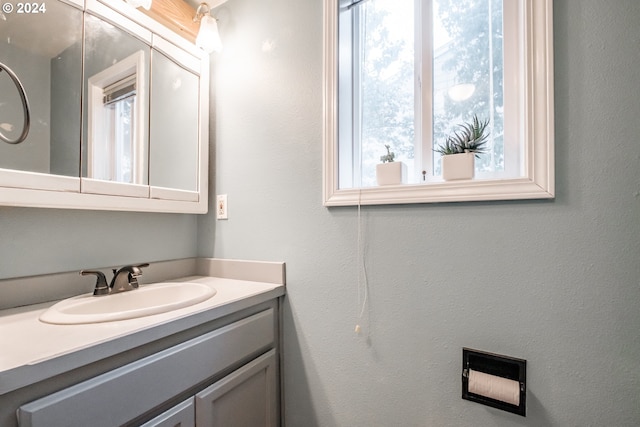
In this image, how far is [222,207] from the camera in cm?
140

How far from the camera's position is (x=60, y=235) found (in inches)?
39.3

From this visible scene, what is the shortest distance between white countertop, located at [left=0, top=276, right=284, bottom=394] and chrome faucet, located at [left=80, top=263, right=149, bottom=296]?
139 mm

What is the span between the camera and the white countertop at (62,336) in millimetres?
541

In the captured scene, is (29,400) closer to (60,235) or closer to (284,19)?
(60,235)

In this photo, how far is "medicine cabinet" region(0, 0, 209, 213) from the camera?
86 cm

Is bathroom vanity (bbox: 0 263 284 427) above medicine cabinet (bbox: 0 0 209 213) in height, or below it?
below

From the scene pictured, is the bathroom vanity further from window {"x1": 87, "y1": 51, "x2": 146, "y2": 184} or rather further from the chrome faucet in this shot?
window {"x1": 87, "y1": 51, "x2": 146, "y2": 184}

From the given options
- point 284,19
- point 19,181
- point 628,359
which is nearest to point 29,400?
point 19,181

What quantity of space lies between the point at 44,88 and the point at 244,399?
1.21 meters

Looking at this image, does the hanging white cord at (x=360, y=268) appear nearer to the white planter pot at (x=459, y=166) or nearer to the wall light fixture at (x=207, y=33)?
the white planter pot at (x=459, y=166)

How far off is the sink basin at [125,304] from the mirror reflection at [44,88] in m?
0.42

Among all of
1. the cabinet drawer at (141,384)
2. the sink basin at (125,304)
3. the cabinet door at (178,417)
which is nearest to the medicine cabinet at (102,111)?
the sink basin at (125,304)

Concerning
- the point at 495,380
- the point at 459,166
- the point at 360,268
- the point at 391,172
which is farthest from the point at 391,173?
the point at 495,380

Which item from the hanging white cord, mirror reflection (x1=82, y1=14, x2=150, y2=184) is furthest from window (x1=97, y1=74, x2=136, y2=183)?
the hanging white cord
